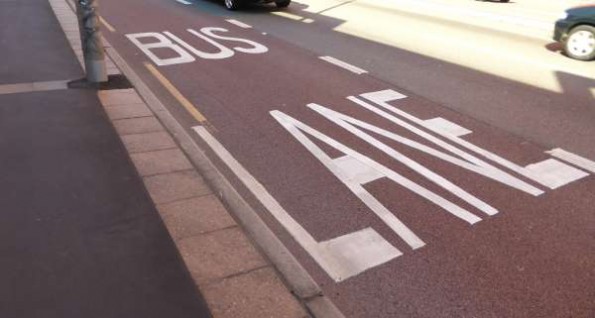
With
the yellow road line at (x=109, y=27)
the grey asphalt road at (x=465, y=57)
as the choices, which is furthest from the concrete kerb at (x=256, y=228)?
the yellow road line at (x=109, y=27)

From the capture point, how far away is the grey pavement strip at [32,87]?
23.6 feet

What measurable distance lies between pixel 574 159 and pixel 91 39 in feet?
23.2

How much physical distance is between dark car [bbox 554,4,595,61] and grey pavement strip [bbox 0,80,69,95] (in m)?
10.6

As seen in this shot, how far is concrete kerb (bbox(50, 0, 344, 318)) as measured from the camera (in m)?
3.45

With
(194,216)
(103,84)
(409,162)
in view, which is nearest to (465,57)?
(409,162)

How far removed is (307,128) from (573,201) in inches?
130

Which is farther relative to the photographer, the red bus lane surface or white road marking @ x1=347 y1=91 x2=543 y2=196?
white road marking @ x1=347 y1=91 x2=543 y2=196

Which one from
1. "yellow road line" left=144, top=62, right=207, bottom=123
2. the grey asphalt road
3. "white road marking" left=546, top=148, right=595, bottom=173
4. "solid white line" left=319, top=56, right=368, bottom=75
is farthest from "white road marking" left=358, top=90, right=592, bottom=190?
"yellow road line" left=144, top=62, right=207, bottom=123

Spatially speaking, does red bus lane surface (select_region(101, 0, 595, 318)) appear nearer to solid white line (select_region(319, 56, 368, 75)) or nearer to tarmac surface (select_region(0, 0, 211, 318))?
solid white line (select_region(319, 56, 368, 75))

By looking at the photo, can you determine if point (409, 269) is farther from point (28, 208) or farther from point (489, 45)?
point (489, 45)

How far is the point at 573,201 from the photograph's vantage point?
4.93 meters

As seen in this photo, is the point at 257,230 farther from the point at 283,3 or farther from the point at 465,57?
the point at 283,3

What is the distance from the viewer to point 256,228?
13.9 feet

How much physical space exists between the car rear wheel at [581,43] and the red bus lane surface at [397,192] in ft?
18.1
